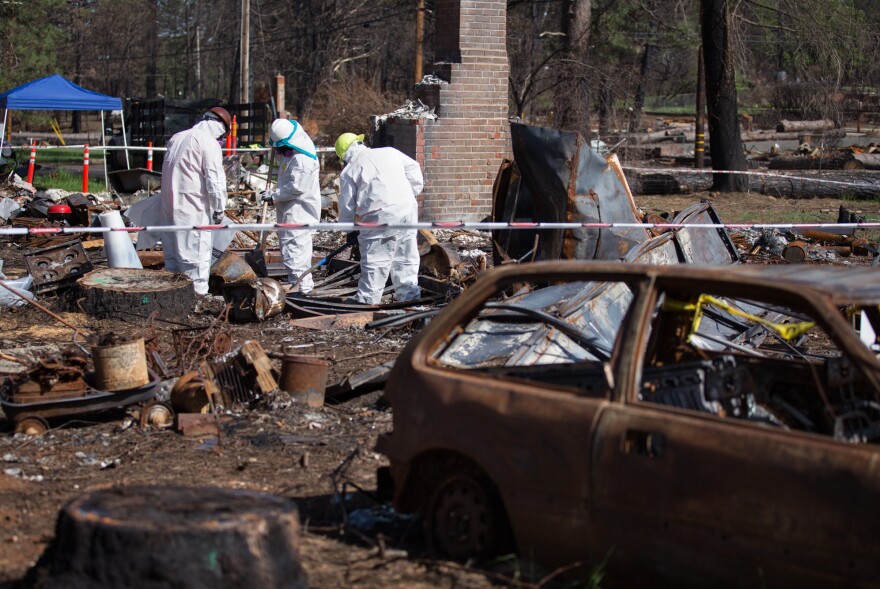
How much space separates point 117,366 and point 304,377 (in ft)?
3.94

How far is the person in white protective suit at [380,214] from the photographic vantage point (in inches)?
412

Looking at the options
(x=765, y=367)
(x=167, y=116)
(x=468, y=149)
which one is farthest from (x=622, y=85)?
(x=765, y=367)

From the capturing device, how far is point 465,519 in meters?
4.20

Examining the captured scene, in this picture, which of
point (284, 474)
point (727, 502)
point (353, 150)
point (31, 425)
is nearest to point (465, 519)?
point (727, 502)

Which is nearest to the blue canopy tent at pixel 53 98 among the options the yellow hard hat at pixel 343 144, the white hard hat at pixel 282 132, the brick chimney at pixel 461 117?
the brick chimney at pixel 461 117

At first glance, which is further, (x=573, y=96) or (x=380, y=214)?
(x=573, y=96)

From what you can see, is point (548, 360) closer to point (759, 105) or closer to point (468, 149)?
point (468, 149)

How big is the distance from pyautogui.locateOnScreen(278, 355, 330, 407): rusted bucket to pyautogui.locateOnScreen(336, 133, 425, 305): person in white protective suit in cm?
362

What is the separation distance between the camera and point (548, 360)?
5922 millimetres

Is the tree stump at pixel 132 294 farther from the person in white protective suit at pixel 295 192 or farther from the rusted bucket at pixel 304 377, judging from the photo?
the rusted bucket at pixel 304 377

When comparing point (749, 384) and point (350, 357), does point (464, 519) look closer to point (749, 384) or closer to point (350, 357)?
point (749, 384)

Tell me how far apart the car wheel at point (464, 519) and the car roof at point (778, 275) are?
930 mm

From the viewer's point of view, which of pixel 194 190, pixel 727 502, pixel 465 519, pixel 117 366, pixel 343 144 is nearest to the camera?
pixel 727 502

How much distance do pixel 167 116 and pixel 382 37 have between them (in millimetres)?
20052
